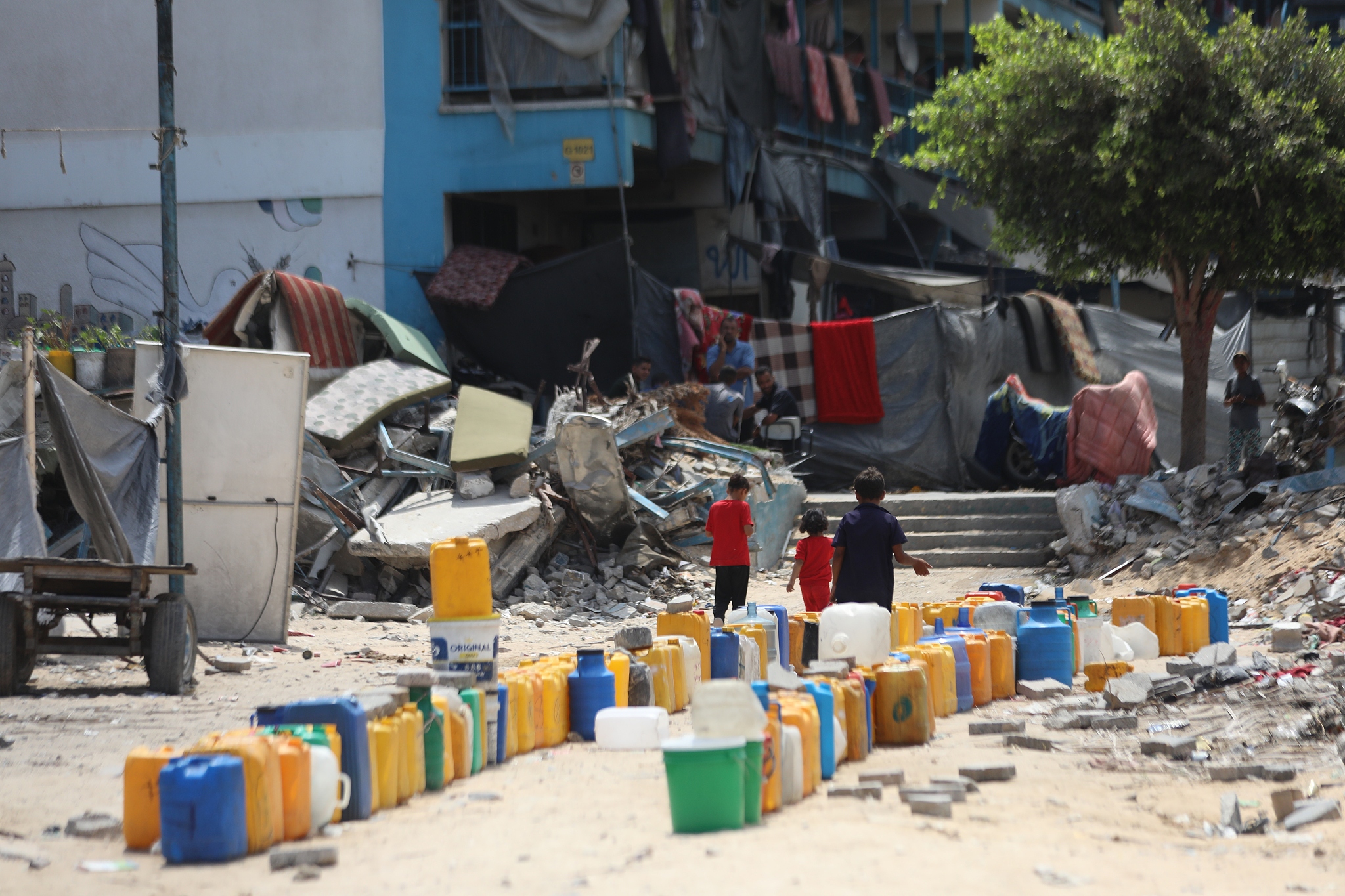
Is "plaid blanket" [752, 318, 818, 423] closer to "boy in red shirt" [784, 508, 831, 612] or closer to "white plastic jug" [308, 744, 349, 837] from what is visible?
"boy in red shirt" [784, 508, 831, 612]

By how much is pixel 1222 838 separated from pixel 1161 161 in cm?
1043

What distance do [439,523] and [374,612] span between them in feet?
3.68

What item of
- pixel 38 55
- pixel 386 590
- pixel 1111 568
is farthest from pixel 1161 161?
pixel 38 55

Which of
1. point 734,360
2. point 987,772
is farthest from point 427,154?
point 987,772

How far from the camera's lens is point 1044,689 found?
28.0 ft

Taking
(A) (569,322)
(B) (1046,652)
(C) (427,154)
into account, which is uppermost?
(C) (427,154)

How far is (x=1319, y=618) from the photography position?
11.1 m

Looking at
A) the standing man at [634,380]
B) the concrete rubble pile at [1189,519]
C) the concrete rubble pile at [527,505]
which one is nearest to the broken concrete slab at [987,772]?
the concrete rubble pile at [527,505]

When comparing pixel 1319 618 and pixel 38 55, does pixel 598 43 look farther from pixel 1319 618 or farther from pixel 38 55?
pixel 1319 618

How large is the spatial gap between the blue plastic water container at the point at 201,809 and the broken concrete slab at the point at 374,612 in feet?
25.5

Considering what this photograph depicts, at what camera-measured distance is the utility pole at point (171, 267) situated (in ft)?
33.1

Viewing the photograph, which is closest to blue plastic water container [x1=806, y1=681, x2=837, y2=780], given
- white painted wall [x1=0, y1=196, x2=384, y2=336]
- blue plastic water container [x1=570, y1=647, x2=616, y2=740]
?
blue plastic water container [x1=570, y1=647, x2=616, y2=740]

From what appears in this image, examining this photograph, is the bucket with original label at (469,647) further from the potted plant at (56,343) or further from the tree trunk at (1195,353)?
the tree trunk at (1195,353)

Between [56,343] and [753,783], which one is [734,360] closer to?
[56,343]
